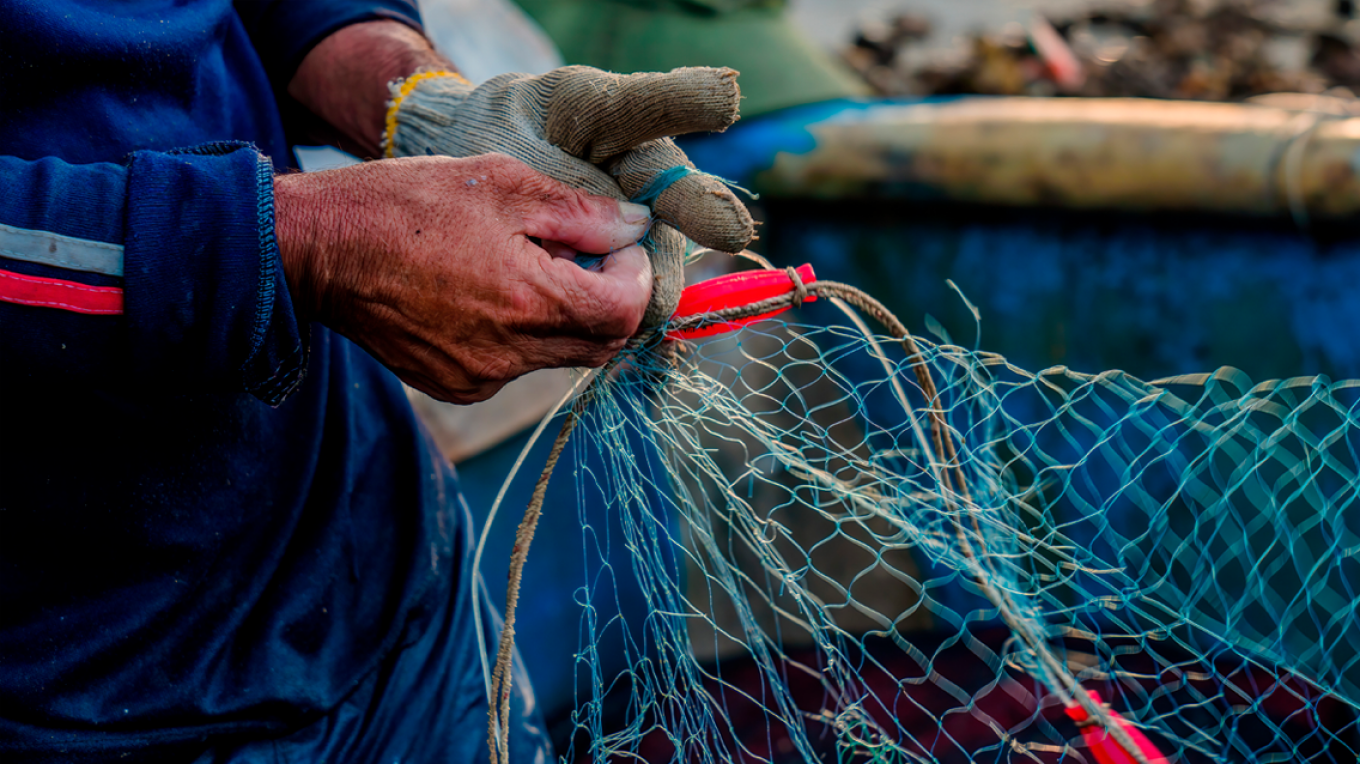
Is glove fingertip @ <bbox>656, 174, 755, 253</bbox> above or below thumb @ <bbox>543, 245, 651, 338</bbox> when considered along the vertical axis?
above

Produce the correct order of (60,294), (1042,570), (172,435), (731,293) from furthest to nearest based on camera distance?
(1042,570)
(731,293)
(172,435)
(60,294)

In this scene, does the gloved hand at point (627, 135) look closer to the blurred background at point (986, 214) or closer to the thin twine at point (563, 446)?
the thin twine at point (563, 446)

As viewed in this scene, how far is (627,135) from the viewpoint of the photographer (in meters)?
0.88

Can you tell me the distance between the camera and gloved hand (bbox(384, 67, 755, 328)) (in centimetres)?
82

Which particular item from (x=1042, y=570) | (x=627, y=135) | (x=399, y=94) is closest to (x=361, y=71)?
(x=399, y=94)

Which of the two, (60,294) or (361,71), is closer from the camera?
(60,294)

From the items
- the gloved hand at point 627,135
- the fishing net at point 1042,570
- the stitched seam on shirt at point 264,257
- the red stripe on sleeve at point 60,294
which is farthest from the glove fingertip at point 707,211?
the fishing net at point 1042,570

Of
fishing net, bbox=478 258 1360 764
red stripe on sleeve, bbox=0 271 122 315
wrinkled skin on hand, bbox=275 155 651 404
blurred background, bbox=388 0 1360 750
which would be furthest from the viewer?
blurred background, bbox=388 0 1360 750

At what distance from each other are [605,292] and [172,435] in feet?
1.63

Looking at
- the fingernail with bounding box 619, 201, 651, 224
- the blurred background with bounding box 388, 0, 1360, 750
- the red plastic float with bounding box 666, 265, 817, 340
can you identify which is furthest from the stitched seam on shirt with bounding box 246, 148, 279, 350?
the blurred background with bounding box 388, 0, 1360, 750

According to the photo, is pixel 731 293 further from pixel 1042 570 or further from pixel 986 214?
pixel 1042 570

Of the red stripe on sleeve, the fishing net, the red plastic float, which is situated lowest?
the fishing net

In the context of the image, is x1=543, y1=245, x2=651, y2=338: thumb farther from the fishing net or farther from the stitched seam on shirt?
the fishing net

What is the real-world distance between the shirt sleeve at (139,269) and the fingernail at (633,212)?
0.33m
